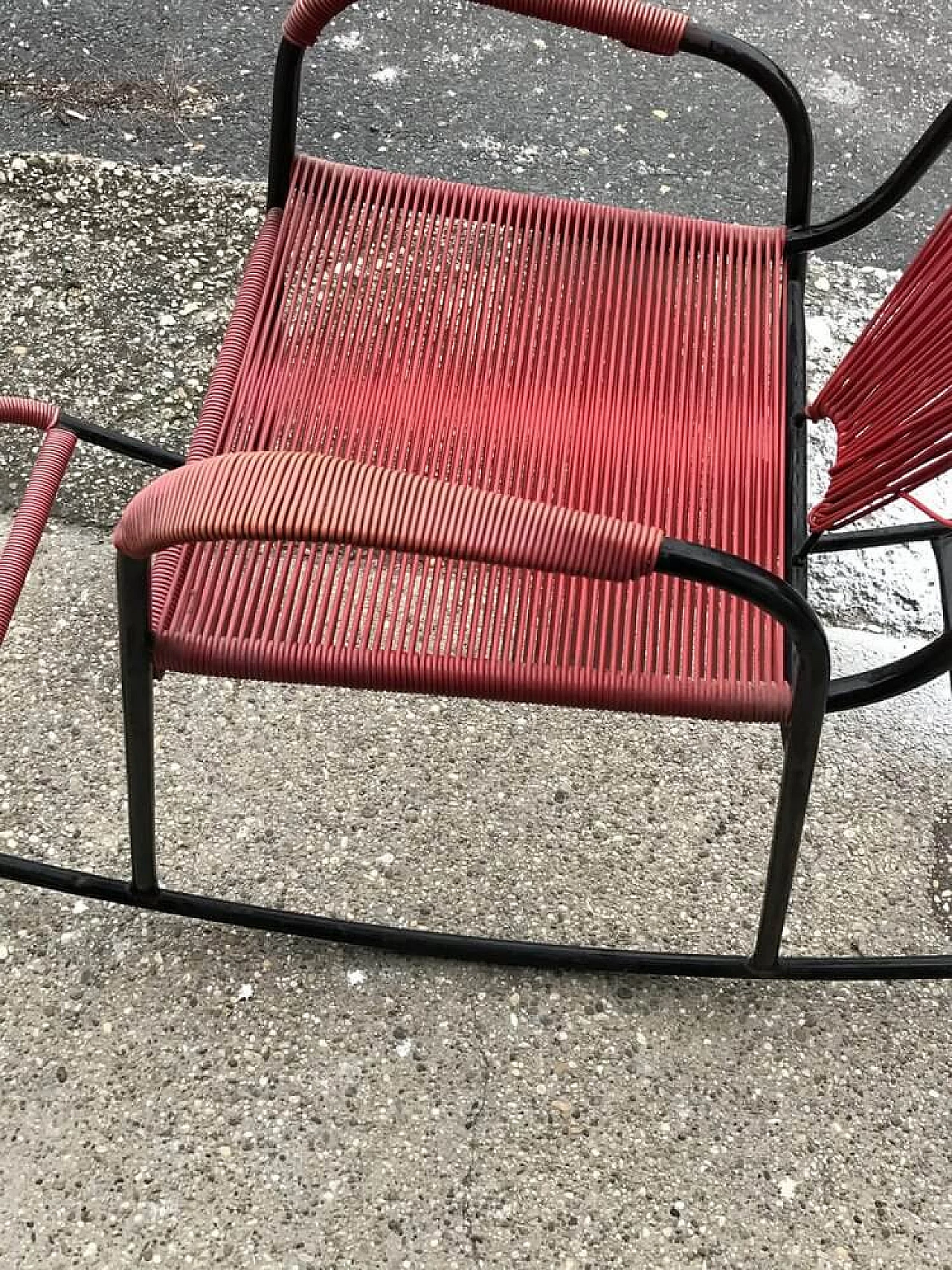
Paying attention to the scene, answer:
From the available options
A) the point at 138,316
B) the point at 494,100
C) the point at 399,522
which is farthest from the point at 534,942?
the point at 494,100

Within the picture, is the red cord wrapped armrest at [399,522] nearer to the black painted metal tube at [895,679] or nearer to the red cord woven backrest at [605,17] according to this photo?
the black painted metal tube at [895,679]

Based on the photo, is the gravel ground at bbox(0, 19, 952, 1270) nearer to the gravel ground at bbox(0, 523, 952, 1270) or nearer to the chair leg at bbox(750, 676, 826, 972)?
the gravel ground at bbox(0, 523, 952, 1270)

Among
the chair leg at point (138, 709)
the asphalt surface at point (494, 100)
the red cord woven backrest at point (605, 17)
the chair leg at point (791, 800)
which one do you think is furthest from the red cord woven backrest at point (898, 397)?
the asphalt surface at point (494, 100)

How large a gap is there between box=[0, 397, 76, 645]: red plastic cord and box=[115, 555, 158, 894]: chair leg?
0.16m

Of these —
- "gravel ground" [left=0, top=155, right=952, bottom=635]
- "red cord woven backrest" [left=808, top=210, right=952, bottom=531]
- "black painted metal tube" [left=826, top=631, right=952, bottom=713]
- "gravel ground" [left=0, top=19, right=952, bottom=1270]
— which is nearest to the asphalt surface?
"gravel ground" [left=0, top=155, right=952, bottom=635]

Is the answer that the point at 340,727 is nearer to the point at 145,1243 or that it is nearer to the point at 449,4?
the point at 145,1243

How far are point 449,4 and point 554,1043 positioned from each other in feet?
7.15

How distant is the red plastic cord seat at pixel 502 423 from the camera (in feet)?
3.76

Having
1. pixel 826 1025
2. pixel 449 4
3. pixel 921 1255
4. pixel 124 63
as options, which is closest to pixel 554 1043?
pixel 826 1025

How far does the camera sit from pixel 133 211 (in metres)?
2.21

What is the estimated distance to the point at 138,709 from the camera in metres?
1.14

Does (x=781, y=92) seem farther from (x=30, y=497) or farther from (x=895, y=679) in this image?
(x=30, y=497)

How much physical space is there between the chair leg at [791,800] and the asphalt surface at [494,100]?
1.41 m

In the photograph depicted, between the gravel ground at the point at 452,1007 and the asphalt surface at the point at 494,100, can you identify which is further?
the asphalt surface at the point at 494,100
